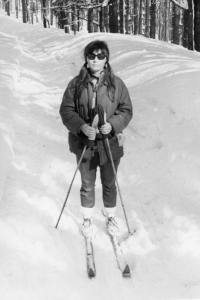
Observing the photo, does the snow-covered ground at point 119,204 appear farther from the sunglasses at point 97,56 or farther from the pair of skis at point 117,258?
the sunglasses at point 97,56

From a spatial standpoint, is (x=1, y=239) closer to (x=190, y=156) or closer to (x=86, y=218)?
(x=86, y=218)

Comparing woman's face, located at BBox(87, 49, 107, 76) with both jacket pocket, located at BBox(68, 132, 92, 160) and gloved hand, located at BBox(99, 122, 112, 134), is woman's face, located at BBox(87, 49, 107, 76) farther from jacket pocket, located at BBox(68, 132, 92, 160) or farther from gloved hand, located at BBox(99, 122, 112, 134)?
jacket pocket, located at BBox(68, 132, 92, 160)

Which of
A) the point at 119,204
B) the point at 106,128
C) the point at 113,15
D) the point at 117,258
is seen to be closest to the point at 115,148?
the point at 106,128

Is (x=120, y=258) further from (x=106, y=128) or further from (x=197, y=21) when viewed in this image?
(x=197, y=21)

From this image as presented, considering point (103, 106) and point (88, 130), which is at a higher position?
point (103, 106)

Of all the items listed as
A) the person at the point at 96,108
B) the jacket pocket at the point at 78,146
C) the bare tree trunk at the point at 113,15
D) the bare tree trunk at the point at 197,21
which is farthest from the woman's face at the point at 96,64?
the bare tree trunk at the point at 113,15

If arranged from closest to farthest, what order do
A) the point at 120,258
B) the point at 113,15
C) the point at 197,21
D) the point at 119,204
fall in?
the point at 120,258, the point at 119,204, the point at 197,21, the point at 113,15

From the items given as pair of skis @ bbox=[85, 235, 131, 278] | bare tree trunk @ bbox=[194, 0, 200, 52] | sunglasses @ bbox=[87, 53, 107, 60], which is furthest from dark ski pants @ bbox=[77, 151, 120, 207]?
bare tree trunk @ bbox=[194, 0, 200, 52]
